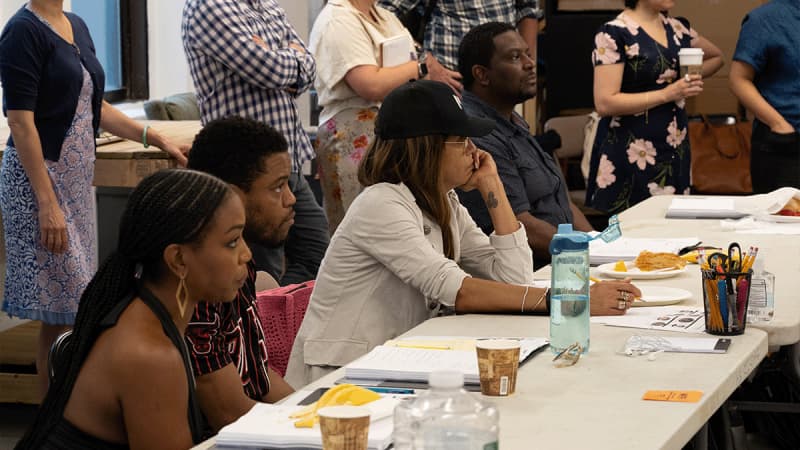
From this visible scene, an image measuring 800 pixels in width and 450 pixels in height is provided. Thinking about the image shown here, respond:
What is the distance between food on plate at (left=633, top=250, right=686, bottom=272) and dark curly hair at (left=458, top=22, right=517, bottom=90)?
1115 mm

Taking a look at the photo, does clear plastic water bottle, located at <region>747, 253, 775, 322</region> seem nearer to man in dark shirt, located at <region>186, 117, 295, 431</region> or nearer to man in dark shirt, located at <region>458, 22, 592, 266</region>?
man in dark shirt, located at <region>186, 117, 295, 431</region>

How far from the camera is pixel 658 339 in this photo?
8.39 feet

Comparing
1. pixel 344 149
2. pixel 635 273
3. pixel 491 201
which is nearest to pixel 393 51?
pixel 344 149

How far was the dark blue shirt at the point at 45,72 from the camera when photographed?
3.77 metres

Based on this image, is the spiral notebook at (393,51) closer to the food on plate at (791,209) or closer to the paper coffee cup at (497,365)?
the food on plate at (791,209)

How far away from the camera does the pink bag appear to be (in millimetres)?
3088

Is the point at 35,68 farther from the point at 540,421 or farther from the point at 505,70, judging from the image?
the point at 540,421

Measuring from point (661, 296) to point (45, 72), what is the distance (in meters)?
2.10

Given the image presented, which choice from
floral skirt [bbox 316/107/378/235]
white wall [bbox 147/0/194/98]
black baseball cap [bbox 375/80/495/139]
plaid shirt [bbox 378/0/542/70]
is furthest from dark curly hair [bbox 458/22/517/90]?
white wall [bbox 147/0/194/98]

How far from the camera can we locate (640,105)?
5098 mm

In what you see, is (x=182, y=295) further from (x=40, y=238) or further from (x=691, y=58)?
(x=691, y=58)

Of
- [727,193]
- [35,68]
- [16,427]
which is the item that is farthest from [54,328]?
[727,193]

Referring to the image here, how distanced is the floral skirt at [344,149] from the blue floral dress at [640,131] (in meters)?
1.15

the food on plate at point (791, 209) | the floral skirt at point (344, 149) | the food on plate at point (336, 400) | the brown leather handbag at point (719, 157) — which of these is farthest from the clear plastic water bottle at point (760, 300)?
the brown leather handbag at point (719, 157)
